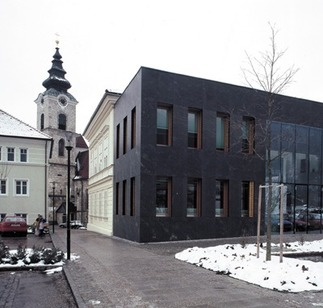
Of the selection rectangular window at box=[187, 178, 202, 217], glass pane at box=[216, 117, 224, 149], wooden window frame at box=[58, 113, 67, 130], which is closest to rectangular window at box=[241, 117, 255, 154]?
glass pane at box=[216, 117, 224, 149]

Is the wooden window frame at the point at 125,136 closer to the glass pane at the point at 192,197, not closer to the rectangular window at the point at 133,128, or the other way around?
the rectangular window at the point at 133,128

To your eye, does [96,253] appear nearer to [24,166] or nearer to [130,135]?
[130,135]

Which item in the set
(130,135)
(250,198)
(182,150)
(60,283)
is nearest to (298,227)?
(250,198)

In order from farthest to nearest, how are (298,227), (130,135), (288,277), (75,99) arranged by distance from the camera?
(75,99), (298,227), (130,135), (288,277)

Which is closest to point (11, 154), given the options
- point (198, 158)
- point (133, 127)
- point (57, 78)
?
point (133, 127)

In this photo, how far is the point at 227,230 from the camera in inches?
810

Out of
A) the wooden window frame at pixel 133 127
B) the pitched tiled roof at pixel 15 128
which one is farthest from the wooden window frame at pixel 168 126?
the pitched tiled roof at pixel 15 128

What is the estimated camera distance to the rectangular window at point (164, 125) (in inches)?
766

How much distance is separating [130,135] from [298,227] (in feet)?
38.3

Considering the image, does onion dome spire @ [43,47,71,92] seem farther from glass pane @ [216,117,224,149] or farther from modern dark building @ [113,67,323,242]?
glass pane @ [216,117,224,149]

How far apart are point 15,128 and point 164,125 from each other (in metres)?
26.2

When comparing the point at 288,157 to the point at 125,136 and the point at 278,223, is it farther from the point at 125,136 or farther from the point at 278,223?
the point at 125,136

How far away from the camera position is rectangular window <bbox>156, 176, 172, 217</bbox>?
1902cm

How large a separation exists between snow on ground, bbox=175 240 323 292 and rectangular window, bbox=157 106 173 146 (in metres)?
7.65
